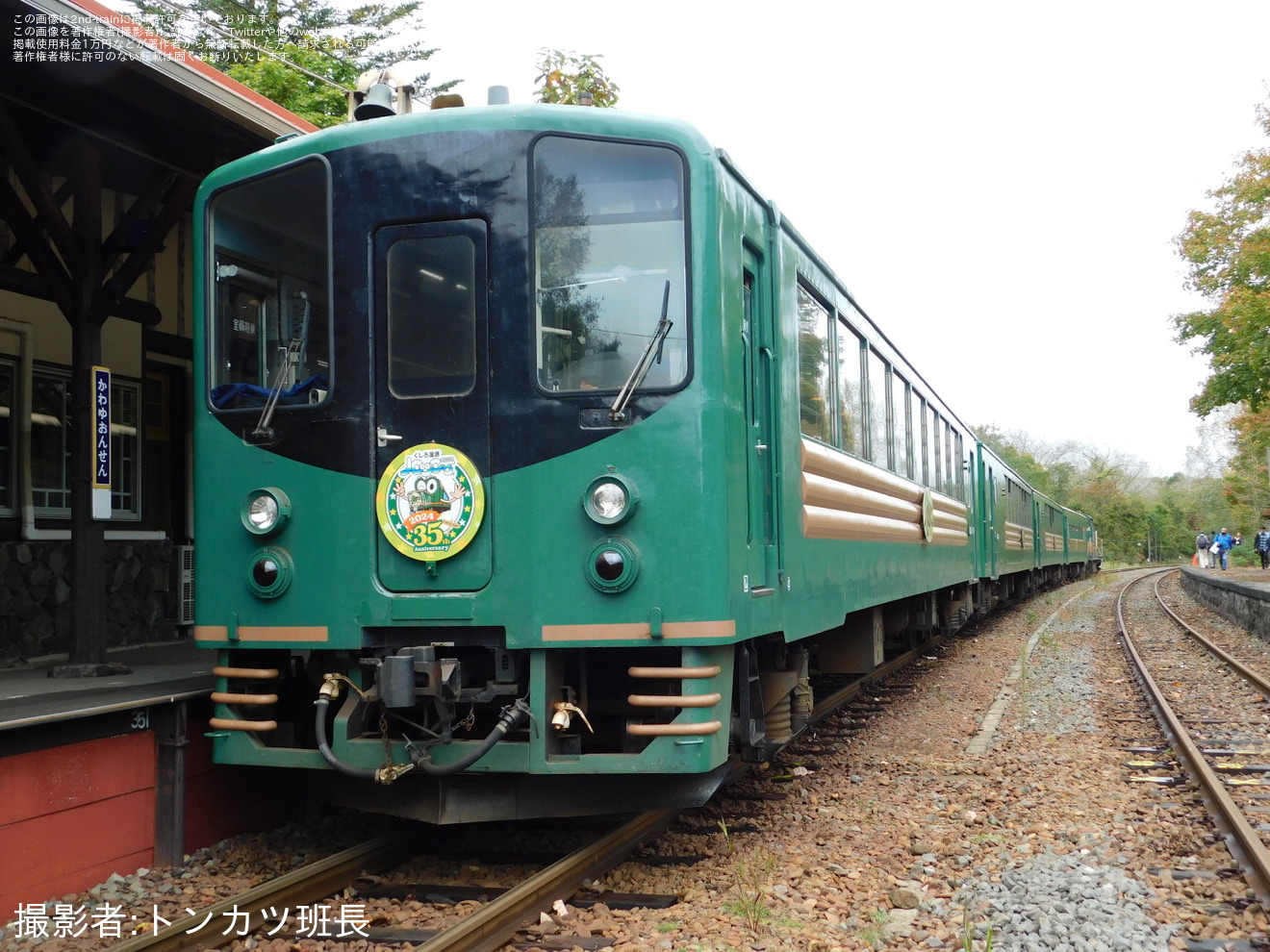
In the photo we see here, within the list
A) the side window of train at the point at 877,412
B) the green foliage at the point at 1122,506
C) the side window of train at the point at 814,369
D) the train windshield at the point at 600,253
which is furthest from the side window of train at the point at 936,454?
the green foliage at the point at 1122,506

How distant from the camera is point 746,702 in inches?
194

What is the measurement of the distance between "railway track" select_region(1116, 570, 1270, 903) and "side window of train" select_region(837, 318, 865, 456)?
2.73 meters

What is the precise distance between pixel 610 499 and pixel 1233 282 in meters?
22.9

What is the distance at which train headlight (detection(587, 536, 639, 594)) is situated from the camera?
4395 mm

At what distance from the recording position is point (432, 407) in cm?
468

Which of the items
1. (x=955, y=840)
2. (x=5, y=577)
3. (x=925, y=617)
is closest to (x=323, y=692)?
(x=955, y=840)

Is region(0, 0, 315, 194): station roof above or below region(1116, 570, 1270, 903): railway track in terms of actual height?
above

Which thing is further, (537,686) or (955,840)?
(955,840)

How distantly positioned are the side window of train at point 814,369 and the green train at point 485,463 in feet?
2.97

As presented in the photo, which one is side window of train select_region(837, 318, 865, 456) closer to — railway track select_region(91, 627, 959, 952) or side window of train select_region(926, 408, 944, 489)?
railway track select_region(91, 627, 959, 952)

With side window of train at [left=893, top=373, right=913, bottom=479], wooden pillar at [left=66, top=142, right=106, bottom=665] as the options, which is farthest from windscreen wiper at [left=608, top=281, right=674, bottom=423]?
side window of train at [left=893, top=373, right=913, bottom=479]

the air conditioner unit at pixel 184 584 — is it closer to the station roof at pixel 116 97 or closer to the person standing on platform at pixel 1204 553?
the station roof at pixel 116 97

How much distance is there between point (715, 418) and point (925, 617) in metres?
7.26

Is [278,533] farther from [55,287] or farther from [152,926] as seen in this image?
[55,287]
